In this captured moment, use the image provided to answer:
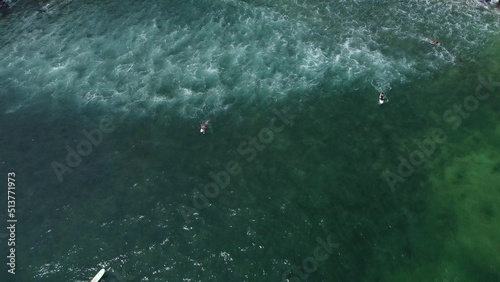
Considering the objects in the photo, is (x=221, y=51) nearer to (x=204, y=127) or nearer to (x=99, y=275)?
(x=204, y=127)

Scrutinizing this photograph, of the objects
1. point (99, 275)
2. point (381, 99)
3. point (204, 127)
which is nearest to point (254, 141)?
point (204, 127)

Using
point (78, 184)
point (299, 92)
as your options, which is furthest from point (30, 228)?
point (299, 92)

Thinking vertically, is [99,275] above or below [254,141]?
below

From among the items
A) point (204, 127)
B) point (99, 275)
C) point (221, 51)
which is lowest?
point (99, 275)

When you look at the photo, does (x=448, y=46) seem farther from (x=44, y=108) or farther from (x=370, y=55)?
(x=44, y=108)

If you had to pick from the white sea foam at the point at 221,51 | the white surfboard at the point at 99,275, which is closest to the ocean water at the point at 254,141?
the white sea foam at the point at 221,51

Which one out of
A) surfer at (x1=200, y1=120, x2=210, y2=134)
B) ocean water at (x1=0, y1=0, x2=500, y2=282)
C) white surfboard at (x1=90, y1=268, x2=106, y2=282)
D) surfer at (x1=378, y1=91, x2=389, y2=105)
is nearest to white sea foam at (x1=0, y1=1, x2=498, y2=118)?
ocean water at (x1=0, y1=0, x2=500, y2=282)

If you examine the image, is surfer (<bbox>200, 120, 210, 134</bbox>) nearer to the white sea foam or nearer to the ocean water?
the ocean water

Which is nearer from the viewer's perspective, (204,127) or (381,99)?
(204,127)
